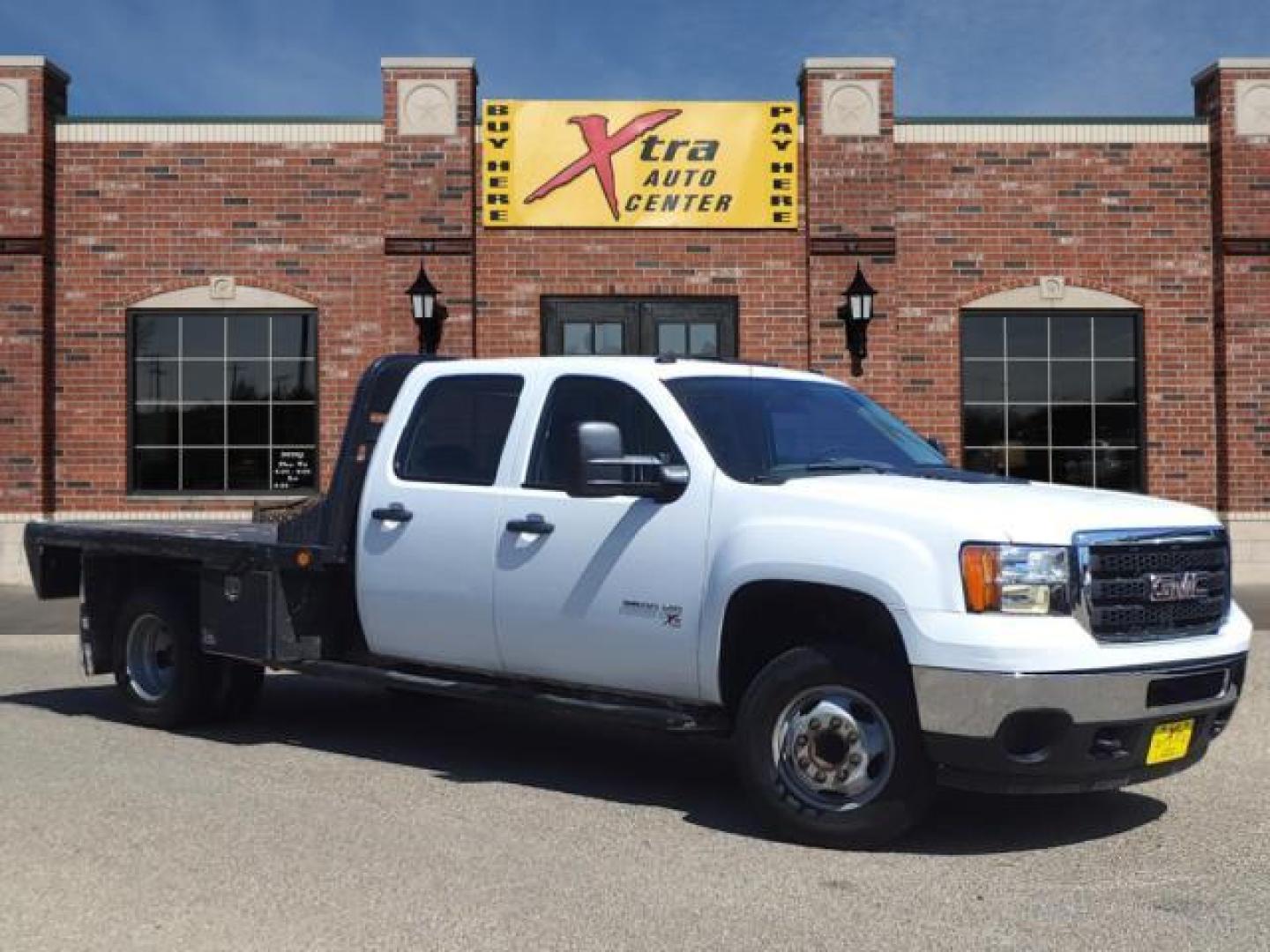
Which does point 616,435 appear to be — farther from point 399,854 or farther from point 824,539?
point 399,854

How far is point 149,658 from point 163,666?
12 cm

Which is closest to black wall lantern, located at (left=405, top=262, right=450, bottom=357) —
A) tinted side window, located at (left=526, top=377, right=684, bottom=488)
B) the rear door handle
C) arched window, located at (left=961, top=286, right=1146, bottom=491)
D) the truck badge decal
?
arched window, located at (left=961, top=286, right=1146, bottom=491)

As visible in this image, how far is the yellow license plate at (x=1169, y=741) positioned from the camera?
538cm

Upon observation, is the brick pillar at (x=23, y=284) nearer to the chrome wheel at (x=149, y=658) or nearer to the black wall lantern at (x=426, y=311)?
the black wall lantern at (x=426, y=311)

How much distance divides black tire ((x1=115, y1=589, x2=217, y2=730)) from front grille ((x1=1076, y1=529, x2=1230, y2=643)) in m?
5.01

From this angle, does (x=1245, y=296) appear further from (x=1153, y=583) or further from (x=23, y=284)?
(x=23, y=284)

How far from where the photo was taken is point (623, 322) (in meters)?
16.9

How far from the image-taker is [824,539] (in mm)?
5527

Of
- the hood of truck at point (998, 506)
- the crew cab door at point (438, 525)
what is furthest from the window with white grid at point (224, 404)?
the hood of truck at point (998, 506)

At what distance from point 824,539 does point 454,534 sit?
1964 millimetres

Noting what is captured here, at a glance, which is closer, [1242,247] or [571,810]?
[571,810]

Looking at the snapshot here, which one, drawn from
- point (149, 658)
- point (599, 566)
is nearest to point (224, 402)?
point (149, 658)

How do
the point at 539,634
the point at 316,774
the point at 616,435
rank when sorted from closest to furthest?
the point at 616,435, the point at 539,634, the point at 316,774

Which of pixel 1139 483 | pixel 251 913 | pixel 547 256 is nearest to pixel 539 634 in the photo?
pixel 251 913
